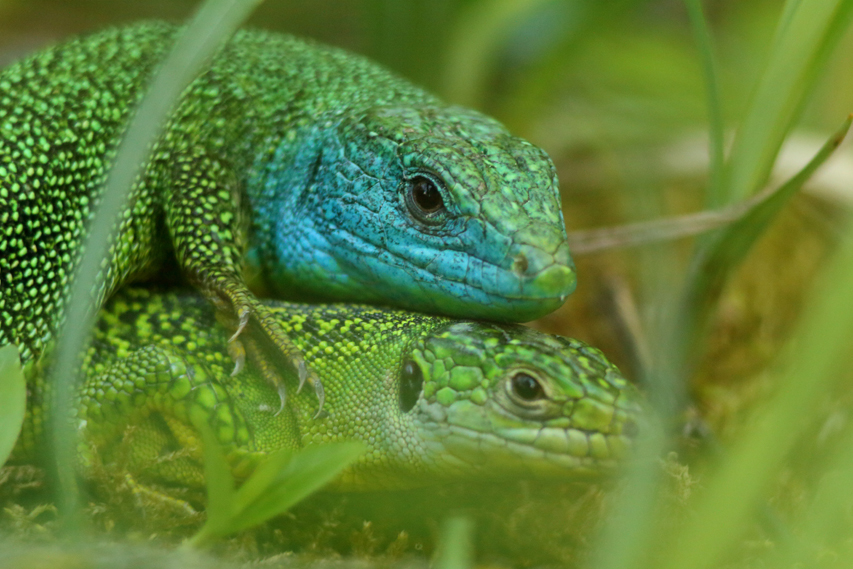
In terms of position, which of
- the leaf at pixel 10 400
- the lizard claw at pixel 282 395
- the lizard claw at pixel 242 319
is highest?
the lizard claw at pixel 242 319

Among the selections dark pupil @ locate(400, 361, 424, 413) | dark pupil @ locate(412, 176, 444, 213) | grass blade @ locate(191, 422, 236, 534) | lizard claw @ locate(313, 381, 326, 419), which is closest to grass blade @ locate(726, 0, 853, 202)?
dark pupil @ locate(412, 176, 444, 213)

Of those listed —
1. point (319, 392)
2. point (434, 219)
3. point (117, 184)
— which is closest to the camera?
point (117, 184)

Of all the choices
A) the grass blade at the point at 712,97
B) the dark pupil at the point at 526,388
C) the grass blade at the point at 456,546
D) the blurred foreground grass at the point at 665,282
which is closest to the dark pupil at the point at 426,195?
the dark pupil at the point at 526,388

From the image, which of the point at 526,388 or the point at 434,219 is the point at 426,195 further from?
the point at 526,388

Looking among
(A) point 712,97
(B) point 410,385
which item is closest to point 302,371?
(B) point 410,385

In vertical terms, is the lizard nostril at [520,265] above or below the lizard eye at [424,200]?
below

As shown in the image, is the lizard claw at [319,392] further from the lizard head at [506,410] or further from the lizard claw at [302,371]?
the lizard head at [506,410]

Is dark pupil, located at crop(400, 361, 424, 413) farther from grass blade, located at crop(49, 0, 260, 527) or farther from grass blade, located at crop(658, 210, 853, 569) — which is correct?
grass blade, located at crop(658, 210, 853, 569)
